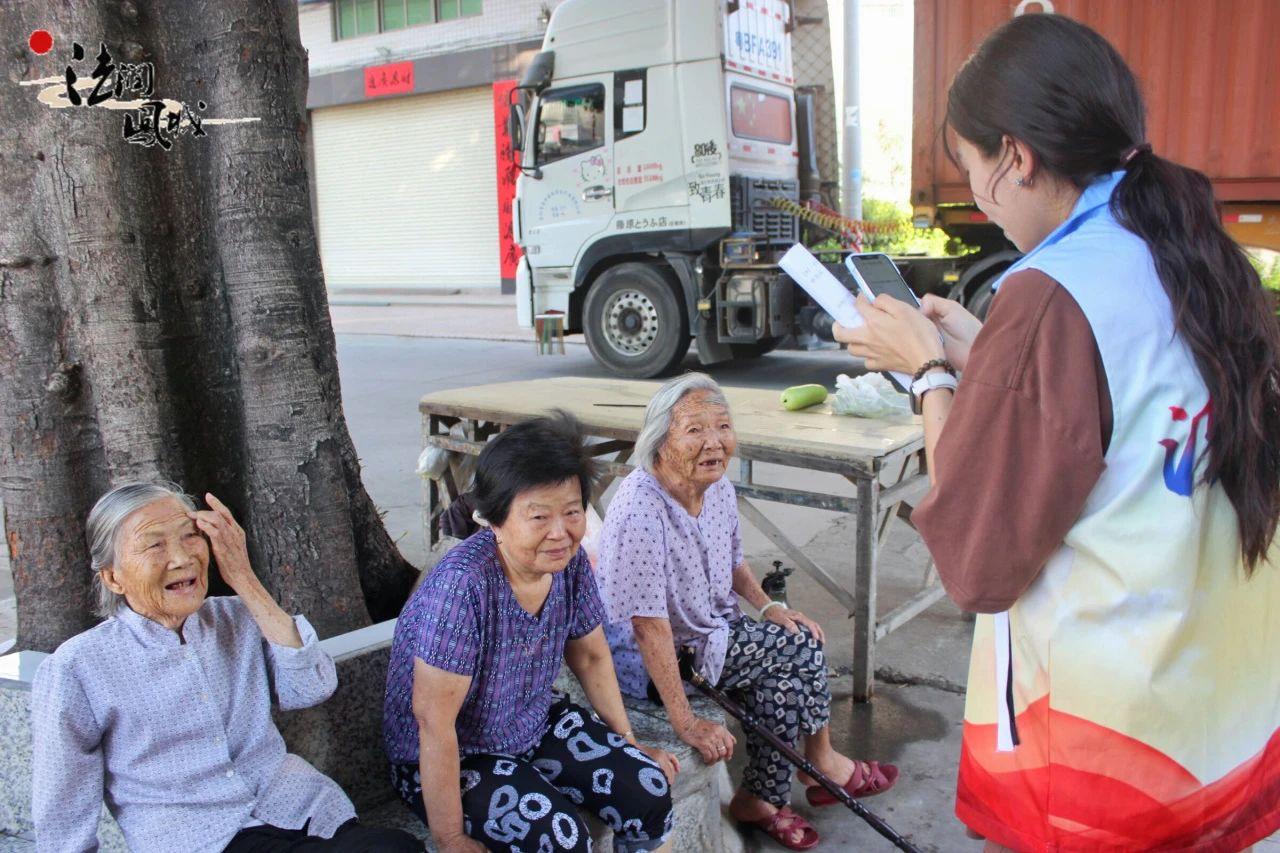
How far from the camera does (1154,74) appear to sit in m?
7.58

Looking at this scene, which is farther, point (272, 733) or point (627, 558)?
point (627, 558)

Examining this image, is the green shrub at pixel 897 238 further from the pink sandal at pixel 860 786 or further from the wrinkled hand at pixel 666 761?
the wrinkled hand at pixel 666 761

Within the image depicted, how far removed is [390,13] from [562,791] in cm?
1723

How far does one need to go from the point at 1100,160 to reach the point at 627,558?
1485mm

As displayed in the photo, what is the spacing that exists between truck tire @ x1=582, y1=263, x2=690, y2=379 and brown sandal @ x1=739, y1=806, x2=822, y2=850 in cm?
665

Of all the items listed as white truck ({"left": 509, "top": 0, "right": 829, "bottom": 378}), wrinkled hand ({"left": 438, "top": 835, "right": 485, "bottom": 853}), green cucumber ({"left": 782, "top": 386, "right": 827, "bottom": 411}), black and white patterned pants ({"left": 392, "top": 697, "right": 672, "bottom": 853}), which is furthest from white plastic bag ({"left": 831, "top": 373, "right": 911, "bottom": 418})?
white truck ({"left": 509, "top": 0, "right": 829, "bottom": 378})

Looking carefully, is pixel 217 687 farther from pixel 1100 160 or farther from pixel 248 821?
pixel 1100 160

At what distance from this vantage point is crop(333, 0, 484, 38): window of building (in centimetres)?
1620

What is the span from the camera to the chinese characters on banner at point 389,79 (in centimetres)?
1695

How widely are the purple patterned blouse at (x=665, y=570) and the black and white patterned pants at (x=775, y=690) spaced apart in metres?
0.06

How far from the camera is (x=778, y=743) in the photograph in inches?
97.0

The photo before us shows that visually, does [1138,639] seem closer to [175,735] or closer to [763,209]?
[175,735]

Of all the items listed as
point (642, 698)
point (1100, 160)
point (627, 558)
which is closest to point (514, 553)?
point (627, 558)

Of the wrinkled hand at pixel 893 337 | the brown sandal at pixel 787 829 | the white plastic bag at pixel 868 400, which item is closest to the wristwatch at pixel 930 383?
the wrinkled hand at pixel 893 337
